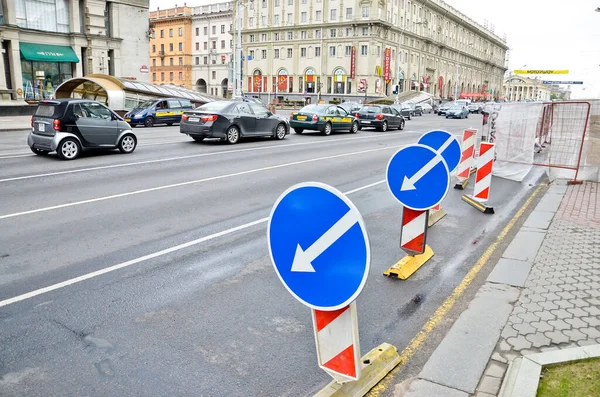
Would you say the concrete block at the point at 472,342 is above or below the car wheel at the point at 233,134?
below

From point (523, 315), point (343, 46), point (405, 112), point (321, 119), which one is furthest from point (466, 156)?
point (343, 46)

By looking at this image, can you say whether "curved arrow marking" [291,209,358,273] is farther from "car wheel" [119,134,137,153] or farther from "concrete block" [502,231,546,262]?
"car wheel" [119,134,137,153]

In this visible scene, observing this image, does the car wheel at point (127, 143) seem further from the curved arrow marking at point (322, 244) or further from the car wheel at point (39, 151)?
the curved arrow marking at point (322, 244)

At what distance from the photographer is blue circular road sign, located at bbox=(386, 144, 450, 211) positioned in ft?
17.6

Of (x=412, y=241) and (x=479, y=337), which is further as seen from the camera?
(x=412, y=241)

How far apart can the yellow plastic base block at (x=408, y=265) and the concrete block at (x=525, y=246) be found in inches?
41.3

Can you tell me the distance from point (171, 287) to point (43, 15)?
3899cm

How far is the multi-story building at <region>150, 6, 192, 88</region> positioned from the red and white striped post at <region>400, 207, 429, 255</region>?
100954mm

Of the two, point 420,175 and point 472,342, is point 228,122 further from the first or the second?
point 472,342

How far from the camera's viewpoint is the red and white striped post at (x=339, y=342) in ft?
9.70

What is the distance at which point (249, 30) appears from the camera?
90.5m

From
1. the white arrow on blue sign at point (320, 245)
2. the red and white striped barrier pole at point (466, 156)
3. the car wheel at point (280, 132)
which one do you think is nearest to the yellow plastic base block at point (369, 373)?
the white arrow on blue sign at point (320, 245)

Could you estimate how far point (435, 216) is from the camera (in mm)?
8141

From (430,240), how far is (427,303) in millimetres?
2245
